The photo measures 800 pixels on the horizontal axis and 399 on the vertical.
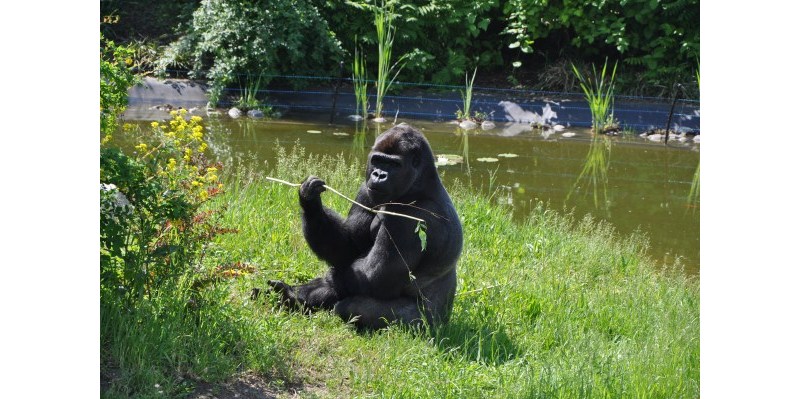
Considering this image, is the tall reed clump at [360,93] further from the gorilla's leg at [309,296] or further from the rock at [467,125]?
the gorilla's leg at [309,296]

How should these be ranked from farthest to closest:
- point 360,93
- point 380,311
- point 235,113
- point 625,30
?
point 625,30, point 360,93, point 235,113, point 380,311

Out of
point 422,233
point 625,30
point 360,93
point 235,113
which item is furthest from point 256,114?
point 422,233

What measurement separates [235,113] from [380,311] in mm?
8840

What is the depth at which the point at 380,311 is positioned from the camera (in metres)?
4.92

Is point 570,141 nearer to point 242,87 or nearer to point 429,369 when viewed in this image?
point 242,87

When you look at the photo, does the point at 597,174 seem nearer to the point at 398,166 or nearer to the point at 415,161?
the point at 415,161

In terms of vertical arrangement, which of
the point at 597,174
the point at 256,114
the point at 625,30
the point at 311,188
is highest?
the point at 625,30

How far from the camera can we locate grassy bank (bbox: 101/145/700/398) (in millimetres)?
4031

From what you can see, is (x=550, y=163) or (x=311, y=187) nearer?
(x=311, y=187)

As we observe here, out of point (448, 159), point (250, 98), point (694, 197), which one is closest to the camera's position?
point (694, 197)

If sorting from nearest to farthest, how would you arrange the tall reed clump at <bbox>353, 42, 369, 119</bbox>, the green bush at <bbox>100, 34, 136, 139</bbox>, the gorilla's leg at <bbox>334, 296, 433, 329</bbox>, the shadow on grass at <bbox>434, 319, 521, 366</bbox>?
the green bush at <bbox>100, 34, 136, 139</bbox>, the shadow on grass at <bbox>434, 319, 521, 366</bbox>, the gorilla's leg at <bbox>334, 296, 433, 329</bbox>, the tall reed clump at <bbox>353, 42, 369, 119</bbox>

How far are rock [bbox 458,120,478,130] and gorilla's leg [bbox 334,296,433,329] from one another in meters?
8.71

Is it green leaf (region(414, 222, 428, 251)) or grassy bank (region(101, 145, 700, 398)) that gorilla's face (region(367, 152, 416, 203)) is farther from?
grassy bank (region(101, 145, 700, 398))

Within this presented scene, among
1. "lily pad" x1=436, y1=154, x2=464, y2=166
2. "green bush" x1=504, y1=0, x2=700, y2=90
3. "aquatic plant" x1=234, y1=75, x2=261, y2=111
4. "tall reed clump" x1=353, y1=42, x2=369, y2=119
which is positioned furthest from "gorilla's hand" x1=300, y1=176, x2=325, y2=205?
"green bush" x1=504, y1=0, x2=700, y2=90
